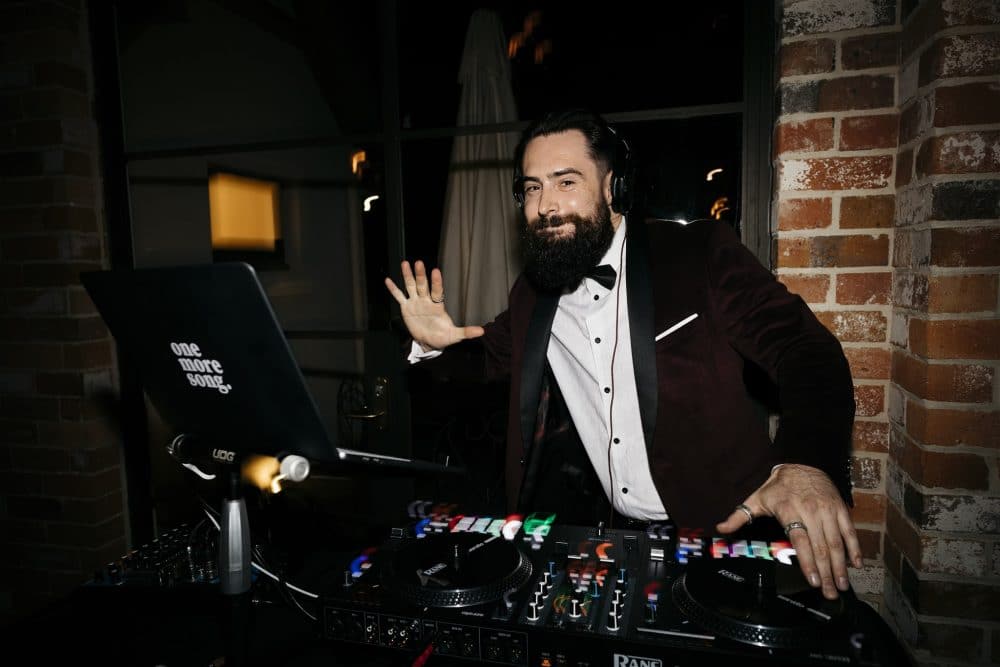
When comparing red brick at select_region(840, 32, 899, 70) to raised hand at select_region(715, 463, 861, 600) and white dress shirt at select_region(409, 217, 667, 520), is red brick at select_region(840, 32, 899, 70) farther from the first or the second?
raised hand at select_region(715, 463, 861, 600)

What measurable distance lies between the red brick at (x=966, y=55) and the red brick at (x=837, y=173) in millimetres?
271

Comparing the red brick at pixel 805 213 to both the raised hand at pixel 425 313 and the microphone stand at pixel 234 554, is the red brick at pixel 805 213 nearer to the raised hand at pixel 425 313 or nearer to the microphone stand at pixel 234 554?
the raised hand at pixel 425 313

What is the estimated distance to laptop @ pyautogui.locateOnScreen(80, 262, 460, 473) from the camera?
807 millimetres

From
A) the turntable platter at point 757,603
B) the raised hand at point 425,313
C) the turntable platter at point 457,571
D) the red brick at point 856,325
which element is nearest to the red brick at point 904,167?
the red brick at point 856,325

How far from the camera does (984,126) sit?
1.27 meters

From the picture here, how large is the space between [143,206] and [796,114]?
11.1ft

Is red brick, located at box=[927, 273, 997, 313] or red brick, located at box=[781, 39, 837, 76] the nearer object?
red brick, located at box=[927, 273, 997, 313]

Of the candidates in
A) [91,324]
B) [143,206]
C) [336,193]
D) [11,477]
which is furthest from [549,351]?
[336,193]

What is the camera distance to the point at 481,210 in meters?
2.37

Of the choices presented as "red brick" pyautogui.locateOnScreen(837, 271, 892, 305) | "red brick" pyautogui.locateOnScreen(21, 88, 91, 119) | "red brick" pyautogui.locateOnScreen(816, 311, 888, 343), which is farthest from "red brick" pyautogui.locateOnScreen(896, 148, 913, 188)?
"red brick" pyautogui.locateOnScreen(21, 88, 91, 119)

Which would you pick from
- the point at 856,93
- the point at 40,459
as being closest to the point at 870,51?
the point at 856,93

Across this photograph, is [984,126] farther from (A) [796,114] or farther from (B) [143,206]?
(B) [143,206]

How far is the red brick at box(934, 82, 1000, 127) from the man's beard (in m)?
0.80

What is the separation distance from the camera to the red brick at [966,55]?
126cm
